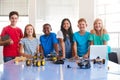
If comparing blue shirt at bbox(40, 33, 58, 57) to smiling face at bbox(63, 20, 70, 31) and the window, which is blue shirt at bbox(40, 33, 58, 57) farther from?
the window

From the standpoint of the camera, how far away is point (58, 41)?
13.1 feet

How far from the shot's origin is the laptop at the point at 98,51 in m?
3.03

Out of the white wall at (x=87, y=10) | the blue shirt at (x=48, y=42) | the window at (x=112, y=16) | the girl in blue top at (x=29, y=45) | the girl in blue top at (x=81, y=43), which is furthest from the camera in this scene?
the white wall at (x=87, y=10)

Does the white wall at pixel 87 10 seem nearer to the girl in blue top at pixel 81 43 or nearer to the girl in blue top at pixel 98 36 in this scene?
the girl in blue top at pixel 81 43

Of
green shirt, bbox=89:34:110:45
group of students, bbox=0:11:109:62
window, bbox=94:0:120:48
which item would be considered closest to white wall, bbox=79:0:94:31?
window, bbox=94:0:120:48

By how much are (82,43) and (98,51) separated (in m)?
0.79

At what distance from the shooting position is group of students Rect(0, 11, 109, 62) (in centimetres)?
367

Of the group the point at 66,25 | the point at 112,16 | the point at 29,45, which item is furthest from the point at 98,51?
the point at 112,16

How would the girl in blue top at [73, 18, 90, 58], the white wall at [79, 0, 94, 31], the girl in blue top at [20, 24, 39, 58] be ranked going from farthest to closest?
1. the white wall at [79, 0, 94, 31]
2. the girl in blue top at [73, 18, 90, 58]
3. the girl in blue top at [20, 24, 39, 58]

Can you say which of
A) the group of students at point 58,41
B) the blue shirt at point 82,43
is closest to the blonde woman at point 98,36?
the group of students at point 58,41

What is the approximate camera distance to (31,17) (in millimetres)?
5609

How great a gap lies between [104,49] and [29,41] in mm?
1276

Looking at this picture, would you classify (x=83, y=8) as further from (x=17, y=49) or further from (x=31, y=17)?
(x=17, y=49)

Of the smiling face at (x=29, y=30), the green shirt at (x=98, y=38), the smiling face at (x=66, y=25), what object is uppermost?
the smiling face at (x=66, y=25)
